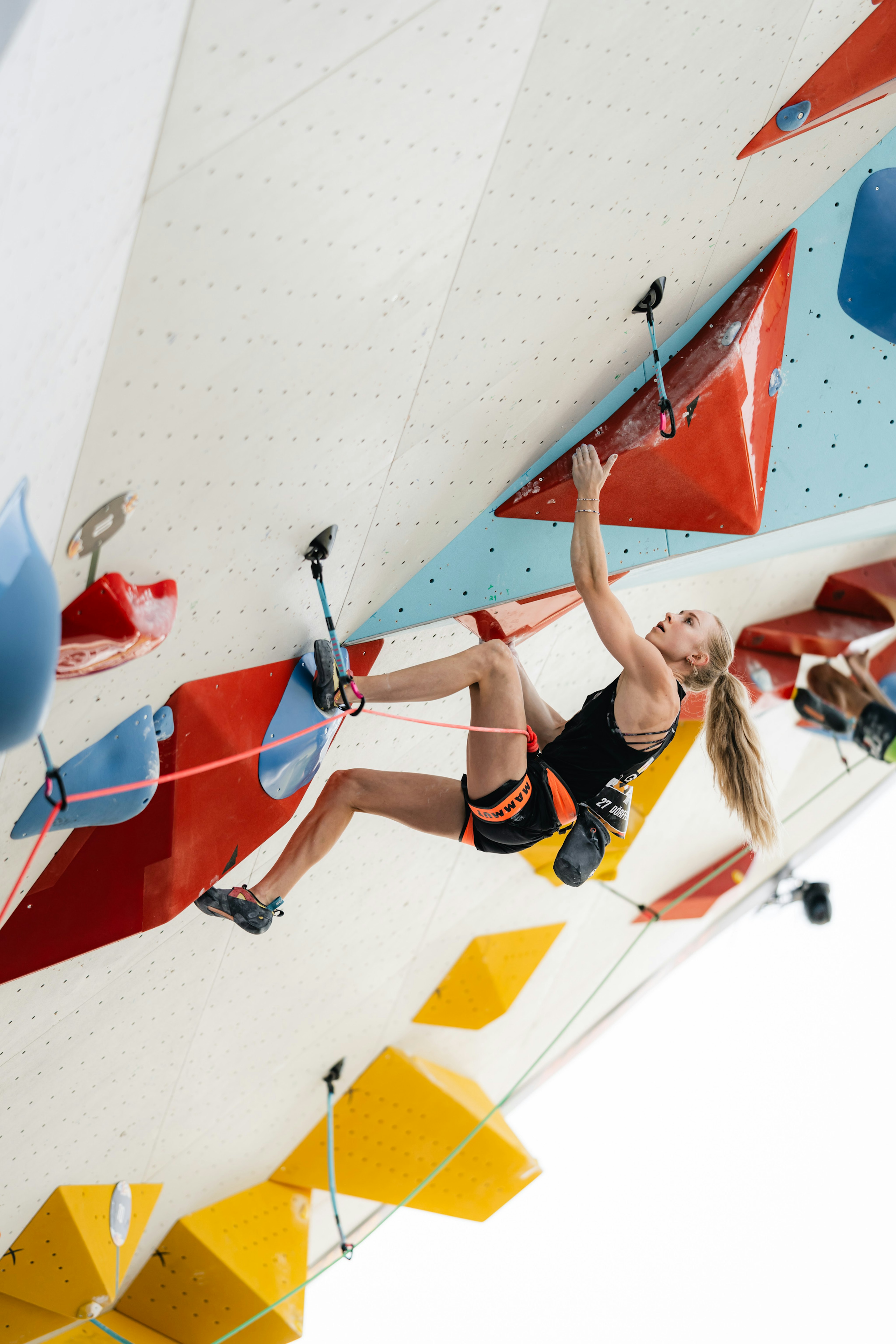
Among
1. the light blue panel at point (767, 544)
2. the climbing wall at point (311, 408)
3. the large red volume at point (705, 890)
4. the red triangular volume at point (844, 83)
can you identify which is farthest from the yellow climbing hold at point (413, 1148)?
the red triangular volume at point (844, 83)

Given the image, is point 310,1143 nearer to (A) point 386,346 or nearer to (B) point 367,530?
(B) point 367,530

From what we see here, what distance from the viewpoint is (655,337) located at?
219 centimetres

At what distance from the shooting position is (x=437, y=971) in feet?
11.6

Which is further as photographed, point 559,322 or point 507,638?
point 507,638

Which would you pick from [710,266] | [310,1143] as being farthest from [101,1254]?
[710,266]

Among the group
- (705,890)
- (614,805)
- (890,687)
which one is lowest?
(705,890)

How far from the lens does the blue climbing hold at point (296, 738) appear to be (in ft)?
6.84

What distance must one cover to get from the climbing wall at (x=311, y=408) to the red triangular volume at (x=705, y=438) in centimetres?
4

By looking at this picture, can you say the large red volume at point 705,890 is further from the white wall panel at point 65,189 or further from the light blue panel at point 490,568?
the white wall panel at point 65,189

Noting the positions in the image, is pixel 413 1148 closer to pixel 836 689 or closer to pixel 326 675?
pixel 326 675

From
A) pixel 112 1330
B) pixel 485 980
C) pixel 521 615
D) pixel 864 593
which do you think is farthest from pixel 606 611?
pixel 864 593

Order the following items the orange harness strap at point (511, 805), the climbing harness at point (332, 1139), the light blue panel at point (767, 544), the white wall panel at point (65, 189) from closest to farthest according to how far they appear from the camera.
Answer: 1. the white wall panel at point (65, 189)
2. the orange harness strap at point (511, 805)
3. the light blue panel at point (767, 544)
4. the climbing harness at point (332, 1139)

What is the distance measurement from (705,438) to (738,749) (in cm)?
70

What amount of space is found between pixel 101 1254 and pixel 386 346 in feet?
8.38
